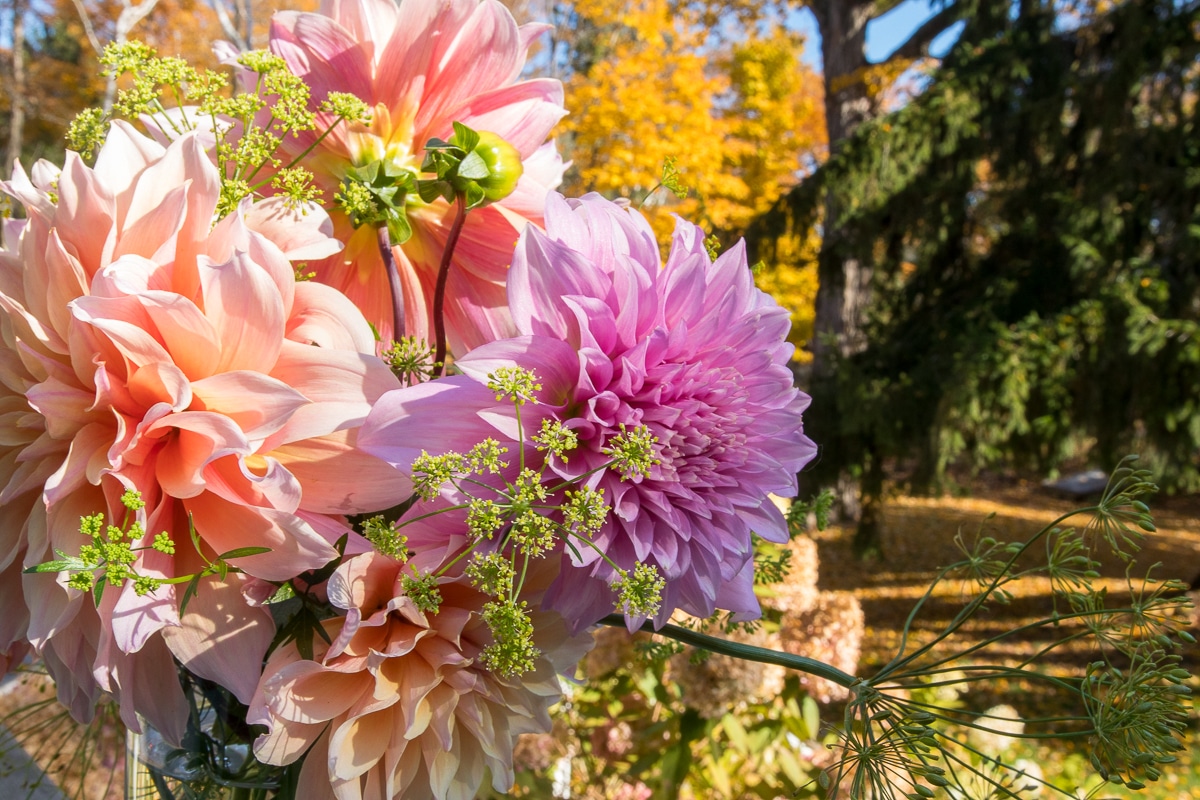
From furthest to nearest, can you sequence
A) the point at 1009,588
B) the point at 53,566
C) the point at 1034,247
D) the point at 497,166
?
the point at 1009,588 < the point at 1034,247 < the point at 497,166 < the point at 53,566

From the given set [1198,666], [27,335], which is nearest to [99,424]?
[27,335]

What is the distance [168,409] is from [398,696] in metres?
0.26

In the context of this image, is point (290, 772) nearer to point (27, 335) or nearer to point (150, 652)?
point (150, 652)

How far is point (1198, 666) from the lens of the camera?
6.21m

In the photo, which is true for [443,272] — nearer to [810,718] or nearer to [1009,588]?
[810,718]

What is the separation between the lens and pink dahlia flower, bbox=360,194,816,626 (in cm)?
59

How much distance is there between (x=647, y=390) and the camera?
0.62 m

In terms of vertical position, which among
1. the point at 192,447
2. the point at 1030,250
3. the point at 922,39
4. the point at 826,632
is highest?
the point at 922,39

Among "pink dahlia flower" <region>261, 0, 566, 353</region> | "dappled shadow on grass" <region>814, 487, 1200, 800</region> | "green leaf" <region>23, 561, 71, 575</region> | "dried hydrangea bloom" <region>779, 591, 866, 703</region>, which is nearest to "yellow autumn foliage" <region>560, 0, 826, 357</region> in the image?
"dappled shadow on grass" <region>814, 487, 1200, 800</region>

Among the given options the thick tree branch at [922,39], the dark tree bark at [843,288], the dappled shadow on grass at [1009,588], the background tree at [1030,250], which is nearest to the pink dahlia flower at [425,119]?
the dappled shadow on grass at [1009,588]

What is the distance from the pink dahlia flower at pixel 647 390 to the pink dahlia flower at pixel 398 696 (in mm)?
59

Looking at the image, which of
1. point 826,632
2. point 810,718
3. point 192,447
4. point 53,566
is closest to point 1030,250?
point 826,632

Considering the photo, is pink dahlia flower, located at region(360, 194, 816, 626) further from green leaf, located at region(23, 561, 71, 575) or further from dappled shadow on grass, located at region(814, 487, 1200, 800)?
dappled shadow on grass, located at region(814, 487, 1200, 800)

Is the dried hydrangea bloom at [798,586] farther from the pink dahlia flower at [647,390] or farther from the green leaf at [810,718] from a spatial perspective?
the pink dahlia flower at [647,390]
